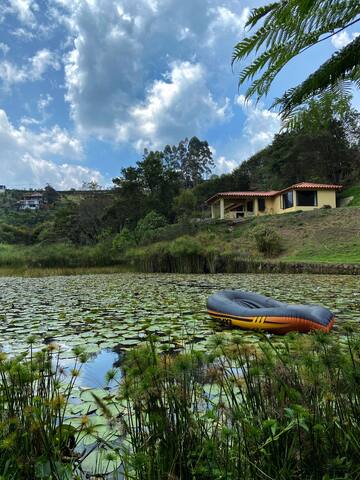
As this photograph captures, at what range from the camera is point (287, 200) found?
25625mm

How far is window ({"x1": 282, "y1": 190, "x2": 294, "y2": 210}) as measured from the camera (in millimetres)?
24953

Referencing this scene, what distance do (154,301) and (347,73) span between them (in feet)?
16.1

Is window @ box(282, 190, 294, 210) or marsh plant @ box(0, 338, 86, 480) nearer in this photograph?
marsh plant @ box(0, 338, 86, 480)

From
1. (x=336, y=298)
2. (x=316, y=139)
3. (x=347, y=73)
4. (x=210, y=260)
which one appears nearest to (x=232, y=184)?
(x=316, y=139)

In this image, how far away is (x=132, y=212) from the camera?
33.0 metres

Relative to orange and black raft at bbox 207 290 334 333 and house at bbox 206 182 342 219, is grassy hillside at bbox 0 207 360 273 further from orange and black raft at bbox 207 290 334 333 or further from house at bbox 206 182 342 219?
orange and black raft at bbox 207 290 334 333

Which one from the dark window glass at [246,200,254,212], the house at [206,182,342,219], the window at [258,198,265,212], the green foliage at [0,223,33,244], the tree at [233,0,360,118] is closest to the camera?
the tree at [233,0,360,118]

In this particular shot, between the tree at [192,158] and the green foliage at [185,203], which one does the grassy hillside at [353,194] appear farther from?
the tree at [192,158]

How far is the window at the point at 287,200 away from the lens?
25.0 m

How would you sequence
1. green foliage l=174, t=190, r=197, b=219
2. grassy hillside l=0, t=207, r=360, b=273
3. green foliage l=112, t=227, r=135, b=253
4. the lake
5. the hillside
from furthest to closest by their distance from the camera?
1. green foliage l=174, t=190, r=197, b=219
2. green foliage l=112, t=227, r=135, b=253
3. grassy hillside l=0, t=207, r=360, b=273
4. the hillside
5. the lake

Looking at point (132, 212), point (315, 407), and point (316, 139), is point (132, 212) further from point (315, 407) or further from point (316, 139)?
point (315, 407)

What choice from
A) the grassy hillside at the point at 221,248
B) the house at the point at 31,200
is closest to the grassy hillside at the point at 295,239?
the grassy hillside at the point at 221,248

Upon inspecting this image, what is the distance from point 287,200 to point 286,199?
0.17m

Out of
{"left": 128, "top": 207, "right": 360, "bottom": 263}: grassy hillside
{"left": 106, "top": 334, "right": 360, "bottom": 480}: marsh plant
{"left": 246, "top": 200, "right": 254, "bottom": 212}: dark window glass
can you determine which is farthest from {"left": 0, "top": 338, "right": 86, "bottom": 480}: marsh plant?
{"left": 246, "top": 200, "right": 254, "bottom": 212}: dark window glass
